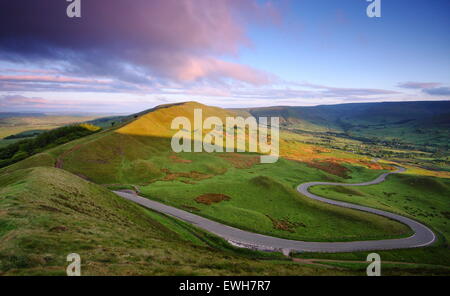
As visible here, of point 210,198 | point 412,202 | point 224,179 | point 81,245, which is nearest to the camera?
point 81,245

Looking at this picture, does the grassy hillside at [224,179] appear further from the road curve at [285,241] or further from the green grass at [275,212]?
the road curve at [285,241]

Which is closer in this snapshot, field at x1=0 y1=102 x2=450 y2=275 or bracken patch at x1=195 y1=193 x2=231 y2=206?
field at x1=0 y1=102 x2=450 y2=275

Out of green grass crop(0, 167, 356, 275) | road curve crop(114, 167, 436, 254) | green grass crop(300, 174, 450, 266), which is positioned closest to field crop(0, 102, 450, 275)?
green grass crop(0, 167, 356, 275)

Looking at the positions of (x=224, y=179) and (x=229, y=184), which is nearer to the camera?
(x=229, y=184)

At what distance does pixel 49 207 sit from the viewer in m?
25.2

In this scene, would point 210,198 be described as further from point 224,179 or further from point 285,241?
point 224,179

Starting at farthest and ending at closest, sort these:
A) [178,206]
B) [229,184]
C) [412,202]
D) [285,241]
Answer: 1. [412,202]
2. [229,184]
3. [178,206]
4. [285,241]

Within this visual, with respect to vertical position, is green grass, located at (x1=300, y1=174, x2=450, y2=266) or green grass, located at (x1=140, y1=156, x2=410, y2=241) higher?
green grass, located at (x1=140, y1=156, x2=410, y2=241)

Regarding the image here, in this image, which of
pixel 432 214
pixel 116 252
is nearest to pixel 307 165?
pixel 432 214

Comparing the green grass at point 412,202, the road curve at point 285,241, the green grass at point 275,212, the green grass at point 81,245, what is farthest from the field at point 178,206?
the road curve at point 285,241

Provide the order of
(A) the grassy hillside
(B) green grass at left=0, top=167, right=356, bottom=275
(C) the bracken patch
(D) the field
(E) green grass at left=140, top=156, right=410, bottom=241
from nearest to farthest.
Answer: (B) green grass at left=0, top=167, right=356, bottom=275 → (D) the field → (E) green grass at left=140, top=156, right=410, bottom=241 → (A) the grassy hillside → (C) the bracken patch

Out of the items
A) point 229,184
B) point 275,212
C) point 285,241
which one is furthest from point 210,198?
point 285,241

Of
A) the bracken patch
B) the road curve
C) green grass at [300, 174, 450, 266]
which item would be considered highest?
the bracken patch

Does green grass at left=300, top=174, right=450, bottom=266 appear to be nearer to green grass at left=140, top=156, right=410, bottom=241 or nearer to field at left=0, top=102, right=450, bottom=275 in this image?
field at left=0, top=102, right=450, bottom=275
